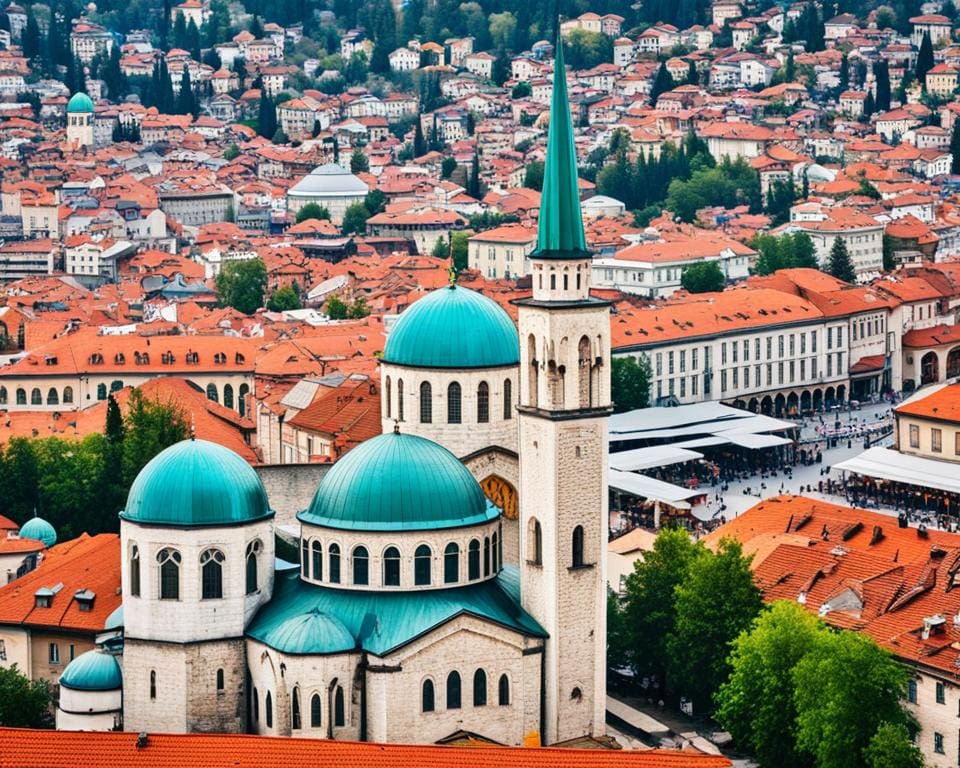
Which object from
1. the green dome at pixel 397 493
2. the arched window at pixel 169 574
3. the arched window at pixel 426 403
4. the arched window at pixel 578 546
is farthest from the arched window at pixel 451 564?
the arched window at pixel 426 403

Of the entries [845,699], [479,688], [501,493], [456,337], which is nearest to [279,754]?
[479,688]

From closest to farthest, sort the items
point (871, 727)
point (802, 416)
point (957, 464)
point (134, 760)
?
point (134, 760) → point (871, 727) → point (957, 464) → point (802, 416)

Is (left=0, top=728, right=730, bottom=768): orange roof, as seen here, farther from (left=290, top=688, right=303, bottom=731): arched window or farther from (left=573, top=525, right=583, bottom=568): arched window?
(left=573, top=525, right=583, bottom=568): arched window

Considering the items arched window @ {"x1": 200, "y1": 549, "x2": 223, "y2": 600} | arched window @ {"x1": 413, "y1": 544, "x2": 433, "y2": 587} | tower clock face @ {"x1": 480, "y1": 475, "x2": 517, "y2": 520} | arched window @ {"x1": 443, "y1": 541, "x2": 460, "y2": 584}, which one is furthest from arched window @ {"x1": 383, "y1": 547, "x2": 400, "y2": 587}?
tower clock face @ {"x1": 480, "y1": 475, "x2": 517, "y2": 520}

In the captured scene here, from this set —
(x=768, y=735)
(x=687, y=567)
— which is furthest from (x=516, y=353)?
(x=768, y=735)

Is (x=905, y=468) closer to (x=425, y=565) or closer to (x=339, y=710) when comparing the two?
(x=425, y=565)

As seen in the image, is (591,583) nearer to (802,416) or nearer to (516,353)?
(516,353)
